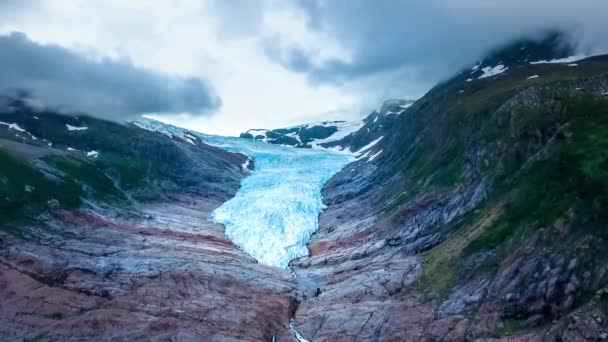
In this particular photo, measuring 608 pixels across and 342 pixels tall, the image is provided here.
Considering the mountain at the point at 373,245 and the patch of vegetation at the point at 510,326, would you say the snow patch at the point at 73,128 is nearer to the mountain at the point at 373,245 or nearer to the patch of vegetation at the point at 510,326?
the mountain at the point at 373,245

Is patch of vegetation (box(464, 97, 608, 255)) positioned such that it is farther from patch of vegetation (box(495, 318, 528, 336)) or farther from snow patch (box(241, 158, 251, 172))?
snow patch (box(241, 158, 251, 172))

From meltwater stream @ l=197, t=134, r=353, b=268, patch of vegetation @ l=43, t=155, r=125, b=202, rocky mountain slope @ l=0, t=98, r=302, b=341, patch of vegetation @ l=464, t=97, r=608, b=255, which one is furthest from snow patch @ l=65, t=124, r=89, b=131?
patch of vegetation @ l=464, t=97, r=608, b=255

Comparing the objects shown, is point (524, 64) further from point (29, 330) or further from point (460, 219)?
point (29, 330)

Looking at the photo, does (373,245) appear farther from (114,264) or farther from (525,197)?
(114,264)

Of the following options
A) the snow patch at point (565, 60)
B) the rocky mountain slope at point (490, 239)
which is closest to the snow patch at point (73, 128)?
the rocky mountain slope at point (490, 239)

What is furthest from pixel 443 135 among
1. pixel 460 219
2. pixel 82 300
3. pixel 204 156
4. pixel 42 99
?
pixel 42 99

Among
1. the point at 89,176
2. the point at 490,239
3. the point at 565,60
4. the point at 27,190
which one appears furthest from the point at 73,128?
the point at 565,60

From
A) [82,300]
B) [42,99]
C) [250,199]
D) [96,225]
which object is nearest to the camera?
[82,300]
